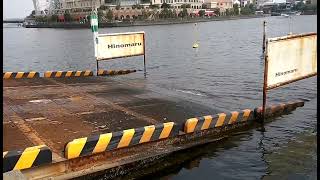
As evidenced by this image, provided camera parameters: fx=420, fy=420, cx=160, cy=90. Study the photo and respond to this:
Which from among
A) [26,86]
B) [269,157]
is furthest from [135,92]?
[269,157]

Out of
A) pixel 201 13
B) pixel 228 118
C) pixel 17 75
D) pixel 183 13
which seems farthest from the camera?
pixel 201 13

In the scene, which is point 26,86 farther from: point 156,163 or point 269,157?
point 269,157

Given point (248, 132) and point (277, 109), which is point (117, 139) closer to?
point (248, 132)

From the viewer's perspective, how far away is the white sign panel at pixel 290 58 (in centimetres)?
1155

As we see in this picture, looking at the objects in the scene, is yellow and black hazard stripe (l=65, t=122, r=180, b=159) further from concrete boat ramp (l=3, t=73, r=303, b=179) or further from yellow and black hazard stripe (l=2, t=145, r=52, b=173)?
yellow and black hazard stripe (l=2, t=145, r=52, b=173)

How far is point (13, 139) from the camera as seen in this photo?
8.82 m

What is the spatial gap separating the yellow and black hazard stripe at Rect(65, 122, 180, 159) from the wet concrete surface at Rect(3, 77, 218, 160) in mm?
356

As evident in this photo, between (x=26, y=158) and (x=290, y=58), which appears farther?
(x=290, y=58)

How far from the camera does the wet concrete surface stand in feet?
30.9

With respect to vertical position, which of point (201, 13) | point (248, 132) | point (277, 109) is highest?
point (201, 13)

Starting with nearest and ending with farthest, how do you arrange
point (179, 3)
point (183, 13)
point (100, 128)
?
point (100, 128) → point (183, 13) → point (179, 3)

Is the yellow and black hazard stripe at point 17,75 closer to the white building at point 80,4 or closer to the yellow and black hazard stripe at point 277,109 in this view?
the yellow and black hazard stripe at point 277,109

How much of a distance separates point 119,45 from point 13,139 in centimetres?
1281

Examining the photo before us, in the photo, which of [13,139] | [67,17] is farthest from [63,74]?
[67,17]
